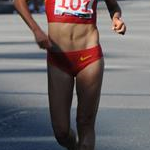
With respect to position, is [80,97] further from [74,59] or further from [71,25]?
[71,25]

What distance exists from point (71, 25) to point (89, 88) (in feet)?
1.57

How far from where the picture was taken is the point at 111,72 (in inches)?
621

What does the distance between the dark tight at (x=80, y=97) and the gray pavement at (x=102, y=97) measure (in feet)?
7.42

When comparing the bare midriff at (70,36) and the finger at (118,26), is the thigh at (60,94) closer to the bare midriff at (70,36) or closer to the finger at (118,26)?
the bare midriff at (70,36)

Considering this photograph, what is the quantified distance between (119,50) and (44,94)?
23.9ft

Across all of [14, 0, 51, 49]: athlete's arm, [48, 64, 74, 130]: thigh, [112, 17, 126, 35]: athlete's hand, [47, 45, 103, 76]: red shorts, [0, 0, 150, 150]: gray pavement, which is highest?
[14, 0, 51, 49]: athlete's arm

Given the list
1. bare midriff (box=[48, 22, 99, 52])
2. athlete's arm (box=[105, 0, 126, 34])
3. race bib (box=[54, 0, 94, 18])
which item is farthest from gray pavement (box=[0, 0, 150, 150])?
race bib (box=[54, 0, 94, 18])

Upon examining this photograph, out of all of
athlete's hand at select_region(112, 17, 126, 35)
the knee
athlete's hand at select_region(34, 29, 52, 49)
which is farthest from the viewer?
the knee

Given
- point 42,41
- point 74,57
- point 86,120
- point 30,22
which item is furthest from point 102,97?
point 42,41

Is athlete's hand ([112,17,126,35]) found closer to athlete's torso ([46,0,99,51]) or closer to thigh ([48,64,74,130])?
athlete's torso ([46,0,99,51])

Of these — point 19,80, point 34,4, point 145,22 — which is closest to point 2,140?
point 19,80

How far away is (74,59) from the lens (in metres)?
6.42

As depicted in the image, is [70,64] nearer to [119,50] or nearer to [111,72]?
[111,72]

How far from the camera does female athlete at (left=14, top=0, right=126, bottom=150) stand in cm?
641
